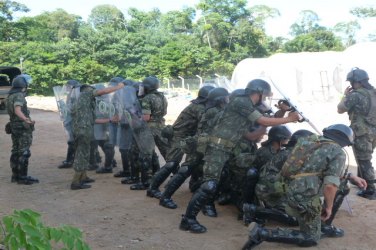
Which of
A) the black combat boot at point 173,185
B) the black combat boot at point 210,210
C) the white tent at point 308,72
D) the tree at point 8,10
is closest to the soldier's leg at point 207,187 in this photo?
the black combat boot at point 210,210

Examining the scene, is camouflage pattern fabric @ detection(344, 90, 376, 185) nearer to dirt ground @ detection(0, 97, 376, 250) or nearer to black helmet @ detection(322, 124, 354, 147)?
dirt ground @ detection(0, 97, 376, 250)

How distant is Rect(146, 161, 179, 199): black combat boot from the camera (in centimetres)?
629

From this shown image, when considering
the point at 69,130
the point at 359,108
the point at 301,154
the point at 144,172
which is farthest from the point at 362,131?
the point at 69,130

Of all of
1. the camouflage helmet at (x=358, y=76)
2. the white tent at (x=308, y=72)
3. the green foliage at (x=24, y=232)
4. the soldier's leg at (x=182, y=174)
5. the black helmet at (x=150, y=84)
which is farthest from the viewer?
the white tent at (x=308, y=72)

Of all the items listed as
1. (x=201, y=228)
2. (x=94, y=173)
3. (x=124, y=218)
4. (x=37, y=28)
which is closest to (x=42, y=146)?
(x=94, y=173)

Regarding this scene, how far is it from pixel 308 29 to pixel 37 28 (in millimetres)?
32754

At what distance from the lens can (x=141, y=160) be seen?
682cm

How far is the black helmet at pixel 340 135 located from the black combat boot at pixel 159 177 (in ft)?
8.01

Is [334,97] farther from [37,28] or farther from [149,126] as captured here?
[37,28]

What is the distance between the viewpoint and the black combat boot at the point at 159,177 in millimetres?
6293

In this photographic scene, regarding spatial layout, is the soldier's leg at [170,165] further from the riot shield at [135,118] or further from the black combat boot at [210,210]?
the black combat boot at [210,210]

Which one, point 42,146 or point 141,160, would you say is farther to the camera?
point 42,146

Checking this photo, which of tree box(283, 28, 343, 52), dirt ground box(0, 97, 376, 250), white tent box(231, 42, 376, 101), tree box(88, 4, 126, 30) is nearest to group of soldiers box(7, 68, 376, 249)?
dirt ground box(0, 97, 376, 250)

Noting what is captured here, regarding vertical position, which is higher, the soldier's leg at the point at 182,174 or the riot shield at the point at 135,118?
the riot shield at the point at 135,118
